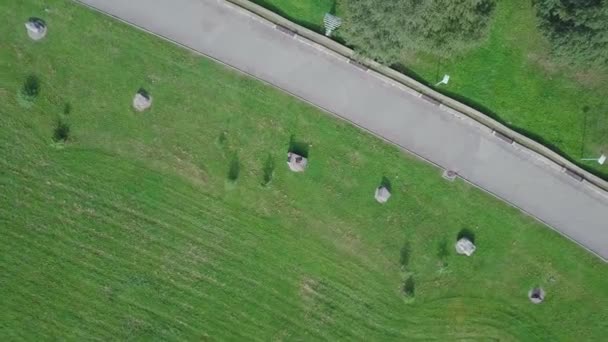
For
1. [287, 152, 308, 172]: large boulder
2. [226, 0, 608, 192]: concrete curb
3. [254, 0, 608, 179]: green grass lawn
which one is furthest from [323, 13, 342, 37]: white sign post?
[287, 152, 308, 172]: large boulder

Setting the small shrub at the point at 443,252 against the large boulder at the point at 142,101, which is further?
the small shrub at the point at 443,252

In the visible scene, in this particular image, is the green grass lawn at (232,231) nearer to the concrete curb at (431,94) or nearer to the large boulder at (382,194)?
the large boulder at (382,194)

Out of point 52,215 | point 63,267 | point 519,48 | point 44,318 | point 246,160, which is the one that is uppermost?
point 519,48

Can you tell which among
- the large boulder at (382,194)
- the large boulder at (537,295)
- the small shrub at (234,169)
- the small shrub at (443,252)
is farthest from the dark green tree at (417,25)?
the large boulder at (537,295)

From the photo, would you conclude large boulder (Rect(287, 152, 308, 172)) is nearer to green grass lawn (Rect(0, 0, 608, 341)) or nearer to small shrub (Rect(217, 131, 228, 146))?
green grass lawn (Rect(0, 0, 608, 341))

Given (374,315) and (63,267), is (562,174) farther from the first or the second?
(63,267)

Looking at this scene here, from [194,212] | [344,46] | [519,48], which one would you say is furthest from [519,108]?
[194,212]
